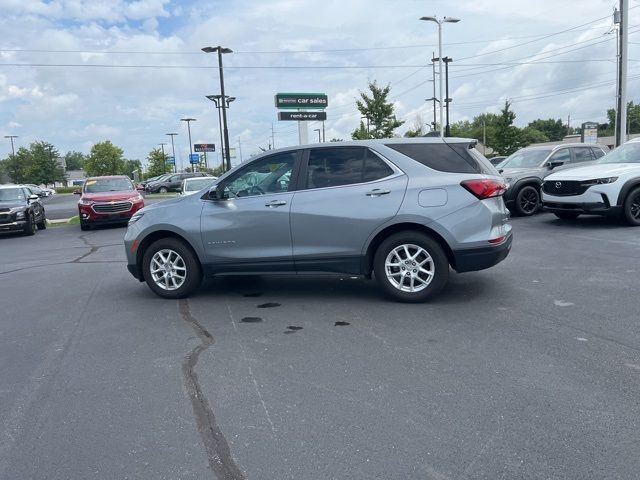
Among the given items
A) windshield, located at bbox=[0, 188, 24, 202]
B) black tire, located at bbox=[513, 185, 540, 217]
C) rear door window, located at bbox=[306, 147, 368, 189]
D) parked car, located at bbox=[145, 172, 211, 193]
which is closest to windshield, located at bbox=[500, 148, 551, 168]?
black tire, located at bbox=[513, 185, 540, 217]

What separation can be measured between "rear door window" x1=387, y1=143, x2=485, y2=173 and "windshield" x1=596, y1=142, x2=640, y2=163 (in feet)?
23.5

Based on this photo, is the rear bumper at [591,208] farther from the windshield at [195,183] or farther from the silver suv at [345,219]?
the windshield at [195,183]

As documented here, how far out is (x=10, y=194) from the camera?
1723 cm

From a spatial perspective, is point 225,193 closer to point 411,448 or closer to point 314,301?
point 314,301

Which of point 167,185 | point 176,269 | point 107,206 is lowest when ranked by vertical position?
point 176,269

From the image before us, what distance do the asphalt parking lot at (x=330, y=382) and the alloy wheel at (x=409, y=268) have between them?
24 centimetres

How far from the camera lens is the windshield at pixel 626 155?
37.6ft

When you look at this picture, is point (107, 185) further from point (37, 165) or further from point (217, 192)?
Result: point (37, 165)

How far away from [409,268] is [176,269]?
112 inches

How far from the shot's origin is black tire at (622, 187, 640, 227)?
10859 mm

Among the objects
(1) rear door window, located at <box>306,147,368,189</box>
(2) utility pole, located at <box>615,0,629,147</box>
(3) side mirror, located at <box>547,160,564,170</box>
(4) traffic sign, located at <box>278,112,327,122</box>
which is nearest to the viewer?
(1) rear door window, located at <box>306,147,368,189</box>

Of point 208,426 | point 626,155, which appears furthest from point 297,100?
point 208,426

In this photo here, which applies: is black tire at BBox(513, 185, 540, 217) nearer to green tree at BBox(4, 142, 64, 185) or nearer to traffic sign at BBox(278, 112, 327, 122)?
traffic sign at BBox(278, 112, 327, 122)

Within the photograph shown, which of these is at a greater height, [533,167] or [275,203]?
[533,167]
